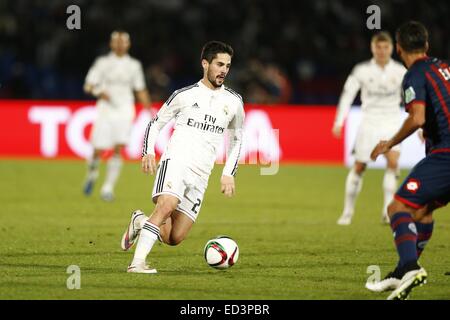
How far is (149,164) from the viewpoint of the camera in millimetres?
7637

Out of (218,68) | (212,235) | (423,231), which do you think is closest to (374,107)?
(212,235)

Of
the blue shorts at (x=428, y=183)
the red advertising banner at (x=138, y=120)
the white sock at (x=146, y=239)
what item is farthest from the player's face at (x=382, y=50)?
the red advertising banner at (x=138, y=120)

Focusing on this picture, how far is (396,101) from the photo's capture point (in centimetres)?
1243

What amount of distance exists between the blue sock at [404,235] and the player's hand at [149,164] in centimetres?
190

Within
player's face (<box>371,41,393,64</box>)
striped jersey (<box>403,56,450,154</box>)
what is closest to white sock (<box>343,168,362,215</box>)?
player's face (<box>371,41,393,64</box>)

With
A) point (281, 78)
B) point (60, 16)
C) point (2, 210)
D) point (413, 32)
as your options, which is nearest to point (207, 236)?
point (2, 210)

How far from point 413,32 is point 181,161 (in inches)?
86.8

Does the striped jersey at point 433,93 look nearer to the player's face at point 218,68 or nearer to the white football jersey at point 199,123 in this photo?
the player's face at point 218,68

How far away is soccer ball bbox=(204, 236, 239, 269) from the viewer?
8.12 m

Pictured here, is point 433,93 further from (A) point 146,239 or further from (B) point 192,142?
(A) point 146,239

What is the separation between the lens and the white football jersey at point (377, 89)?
12.3 metres

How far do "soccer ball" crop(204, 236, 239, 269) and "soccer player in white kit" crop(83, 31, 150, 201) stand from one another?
6996 millimetres

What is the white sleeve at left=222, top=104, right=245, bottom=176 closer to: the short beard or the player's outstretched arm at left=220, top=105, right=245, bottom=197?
the player's outstretched arm at left=220, top=105, right=245, bottom=197

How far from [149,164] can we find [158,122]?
0.53 m
